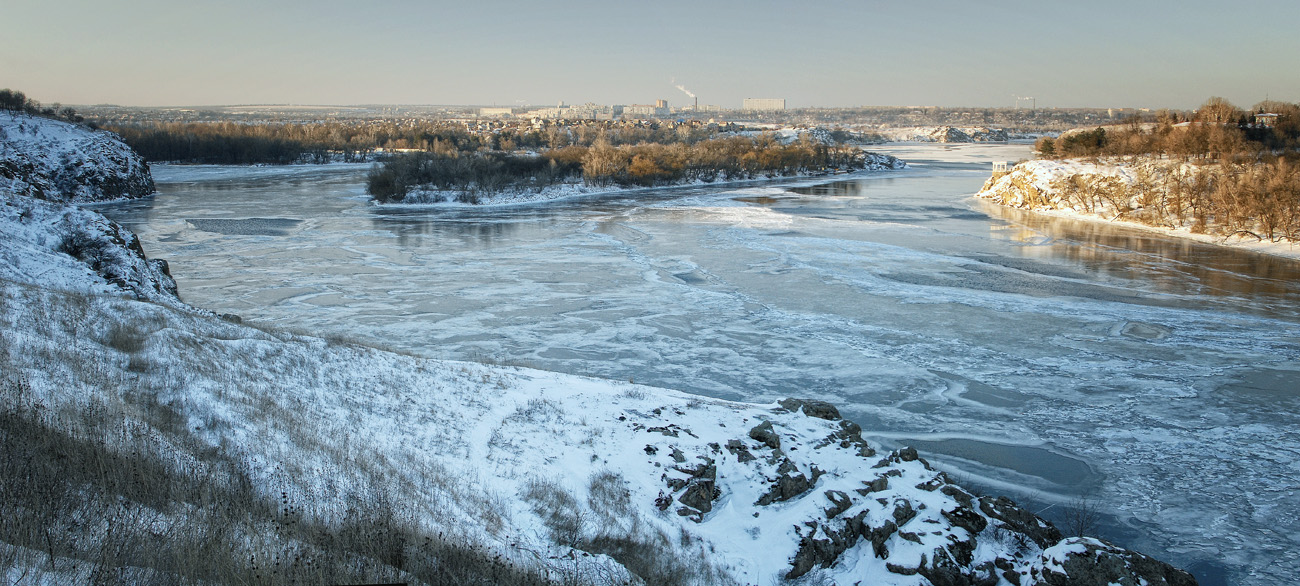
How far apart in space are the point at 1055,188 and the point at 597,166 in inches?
1238

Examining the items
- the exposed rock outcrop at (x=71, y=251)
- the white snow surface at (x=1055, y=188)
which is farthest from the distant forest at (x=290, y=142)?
the exposed rock outcrop at (x=71, y=251)

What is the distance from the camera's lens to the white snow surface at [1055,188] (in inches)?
1423

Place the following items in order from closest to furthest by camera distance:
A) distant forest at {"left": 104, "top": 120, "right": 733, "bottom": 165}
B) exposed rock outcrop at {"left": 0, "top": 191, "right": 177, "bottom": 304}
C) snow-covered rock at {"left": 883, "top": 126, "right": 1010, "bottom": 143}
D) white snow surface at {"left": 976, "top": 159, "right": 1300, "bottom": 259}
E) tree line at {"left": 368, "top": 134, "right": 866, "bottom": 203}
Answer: exposed rock outcrop at {"left": 0, "top": 191, "right": 177, "bottom": 304}, white snow surface at {"left": 976, "top": 159, "right": 1300, "bottom": 259}, tree line at {"left": 368, "top": 134, "right": 866, "bottom": 203}, distant forest at {"left": 104, "top": 120, "right": 733, "bottom": 165}, snow-covered rock at {"left": 883, "top": 126, "right": 1010, "bottom": 143}

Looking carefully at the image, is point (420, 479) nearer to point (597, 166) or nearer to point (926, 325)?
point (926, 325)

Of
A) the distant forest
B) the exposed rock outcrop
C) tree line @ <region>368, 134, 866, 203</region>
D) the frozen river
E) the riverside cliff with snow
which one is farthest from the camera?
the distant forest

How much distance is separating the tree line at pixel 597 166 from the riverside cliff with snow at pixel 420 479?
39.8m

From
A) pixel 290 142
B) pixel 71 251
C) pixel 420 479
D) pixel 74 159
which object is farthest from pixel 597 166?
pixel 420 479

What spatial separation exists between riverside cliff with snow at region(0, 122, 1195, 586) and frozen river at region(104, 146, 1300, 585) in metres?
2.09

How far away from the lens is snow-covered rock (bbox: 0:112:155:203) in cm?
4878

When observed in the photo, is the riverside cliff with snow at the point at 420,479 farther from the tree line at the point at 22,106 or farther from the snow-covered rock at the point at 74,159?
the tree line at the point at 22,106

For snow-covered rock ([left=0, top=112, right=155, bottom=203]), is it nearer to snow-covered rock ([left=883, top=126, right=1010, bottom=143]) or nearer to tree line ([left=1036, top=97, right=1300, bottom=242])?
tree line ([left=1036, top=97, right=1300, bottom=242])

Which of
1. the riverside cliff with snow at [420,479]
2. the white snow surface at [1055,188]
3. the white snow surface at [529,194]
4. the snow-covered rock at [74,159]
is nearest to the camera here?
the riverside cliff with snow at [420,479]

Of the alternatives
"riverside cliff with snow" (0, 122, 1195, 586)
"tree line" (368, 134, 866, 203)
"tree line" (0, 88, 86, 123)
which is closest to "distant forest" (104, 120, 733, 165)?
"tree line" (0, 88, 86, 123)

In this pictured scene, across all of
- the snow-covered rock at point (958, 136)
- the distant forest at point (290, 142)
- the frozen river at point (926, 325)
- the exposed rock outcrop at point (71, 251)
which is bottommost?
the frozen river at point (926, 325)
